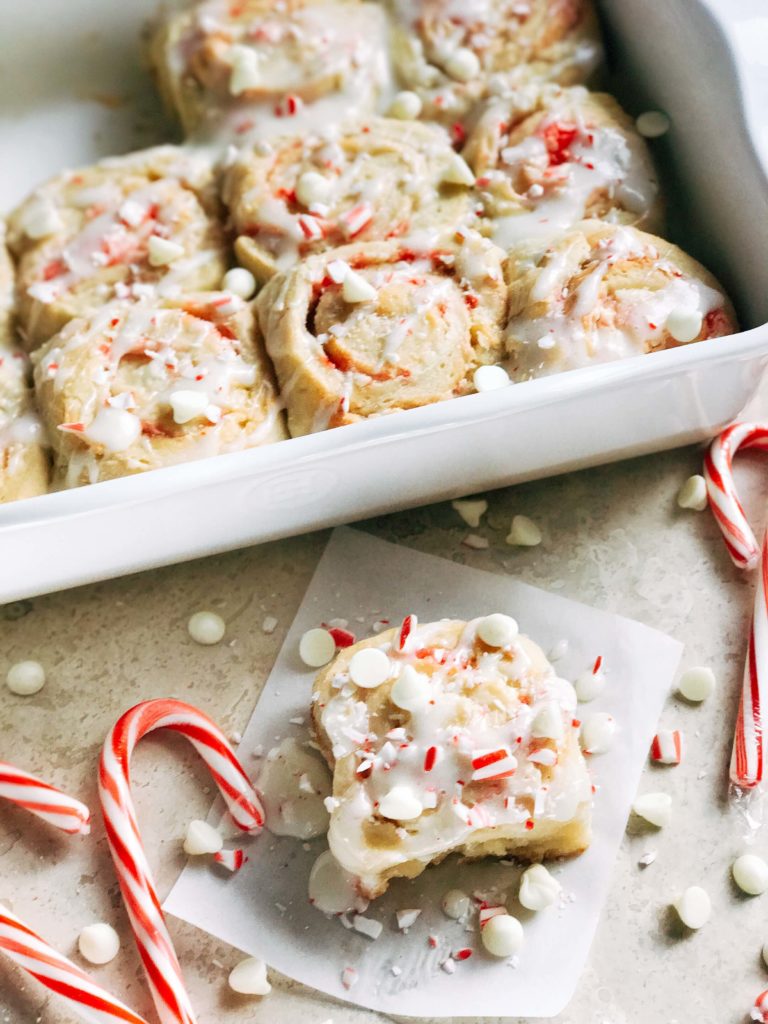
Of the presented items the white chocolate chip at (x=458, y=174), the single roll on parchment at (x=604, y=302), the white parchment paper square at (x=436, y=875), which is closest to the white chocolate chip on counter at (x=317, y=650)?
the white parchment paper square at (x=436, y=875)

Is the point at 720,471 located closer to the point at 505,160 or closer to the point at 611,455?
the point at 611,455

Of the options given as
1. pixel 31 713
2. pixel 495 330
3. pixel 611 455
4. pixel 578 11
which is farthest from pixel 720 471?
pixel 31 713

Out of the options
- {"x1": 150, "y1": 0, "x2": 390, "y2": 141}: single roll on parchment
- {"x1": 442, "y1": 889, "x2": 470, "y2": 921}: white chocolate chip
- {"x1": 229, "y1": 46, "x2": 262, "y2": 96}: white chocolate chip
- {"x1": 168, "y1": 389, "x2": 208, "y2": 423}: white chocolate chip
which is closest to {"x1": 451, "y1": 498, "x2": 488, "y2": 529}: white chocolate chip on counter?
{"x1": 168, "y1": 389, "x2": 208, "y2": 423}: white chocolate chip

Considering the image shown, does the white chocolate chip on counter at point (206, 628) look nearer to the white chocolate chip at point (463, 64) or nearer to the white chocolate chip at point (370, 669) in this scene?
the white chocolate chip at point (370, 669)

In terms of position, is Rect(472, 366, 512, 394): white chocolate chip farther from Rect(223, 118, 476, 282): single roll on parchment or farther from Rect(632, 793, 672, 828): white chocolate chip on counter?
Rect(632, 793, 672, 828): white chocolate chip on counter

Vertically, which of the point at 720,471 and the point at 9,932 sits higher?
the point at 720,471
